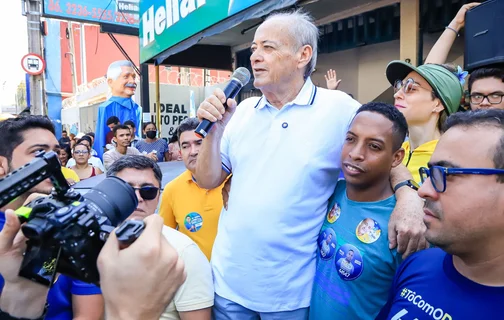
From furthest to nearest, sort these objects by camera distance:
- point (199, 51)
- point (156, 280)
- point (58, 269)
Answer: point (199, 51), point (58, 269), point (156, 280)

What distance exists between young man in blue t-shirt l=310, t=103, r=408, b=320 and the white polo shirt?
97 millimetres

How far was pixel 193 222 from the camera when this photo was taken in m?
2.35

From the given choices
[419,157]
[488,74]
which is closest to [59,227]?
[419,157]

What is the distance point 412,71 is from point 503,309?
4.55ft

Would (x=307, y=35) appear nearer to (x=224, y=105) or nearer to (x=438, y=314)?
(x=224, y=105)

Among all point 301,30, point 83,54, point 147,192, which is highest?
point 83,54

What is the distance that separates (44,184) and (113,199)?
898 mm

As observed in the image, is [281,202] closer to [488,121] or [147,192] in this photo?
[147,192]

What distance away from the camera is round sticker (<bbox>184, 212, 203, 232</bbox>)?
7.68ft

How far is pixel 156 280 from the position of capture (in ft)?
2.50

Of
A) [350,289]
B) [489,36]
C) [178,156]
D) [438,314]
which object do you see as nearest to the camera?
[438,314]

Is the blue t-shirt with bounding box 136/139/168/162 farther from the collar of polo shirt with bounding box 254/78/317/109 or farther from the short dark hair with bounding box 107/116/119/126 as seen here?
the collar of polo shirt with bounding box 254/78/317/109

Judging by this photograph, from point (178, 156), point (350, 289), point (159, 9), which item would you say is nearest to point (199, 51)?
point (159, 9)

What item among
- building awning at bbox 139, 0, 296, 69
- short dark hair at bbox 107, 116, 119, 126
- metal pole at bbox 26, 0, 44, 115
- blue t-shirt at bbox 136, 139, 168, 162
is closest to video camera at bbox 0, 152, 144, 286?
building awning at bbox 139, 0, 296, 69
